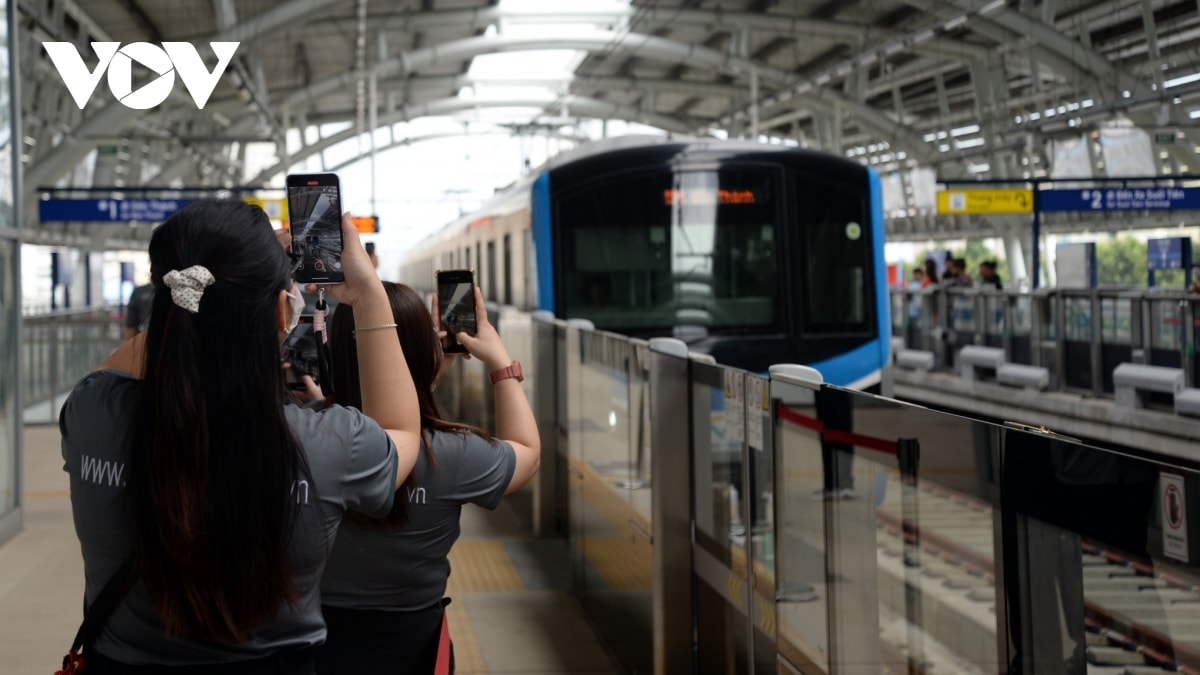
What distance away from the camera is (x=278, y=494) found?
6.88 feet

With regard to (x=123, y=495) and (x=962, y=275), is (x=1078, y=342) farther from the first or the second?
(x=123, y=495)

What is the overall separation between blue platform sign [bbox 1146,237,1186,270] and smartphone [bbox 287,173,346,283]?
60.9 feet

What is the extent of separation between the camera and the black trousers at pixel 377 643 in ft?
9.75

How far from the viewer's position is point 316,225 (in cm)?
258

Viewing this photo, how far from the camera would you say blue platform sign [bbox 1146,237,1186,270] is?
19.5m

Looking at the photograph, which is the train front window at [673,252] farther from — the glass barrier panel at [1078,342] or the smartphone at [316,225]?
the smartphone at [316,225]

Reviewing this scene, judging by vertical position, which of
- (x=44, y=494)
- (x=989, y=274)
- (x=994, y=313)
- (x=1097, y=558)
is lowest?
(x=44, y=494)

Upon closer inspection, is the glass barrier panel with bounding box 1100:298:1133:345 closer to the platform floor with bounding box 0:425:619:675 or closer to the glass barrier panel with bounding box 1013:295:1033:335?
the glass barrier panel with bounding box 1013:295:1033:335

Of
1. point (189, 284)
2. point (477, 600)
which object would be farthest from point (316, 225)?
point (477, 600)

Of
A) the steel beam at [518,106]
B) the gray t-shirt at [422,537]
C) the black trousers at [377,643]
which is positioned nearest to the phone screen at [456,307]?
the gray t-shirt at [422,537]

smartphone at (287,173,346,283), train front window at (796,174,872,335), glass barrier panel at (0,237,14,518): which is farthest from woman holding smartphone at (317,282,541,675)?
train front window at (796,174,872,335)

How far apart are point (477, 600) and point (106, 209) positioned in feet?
53.5

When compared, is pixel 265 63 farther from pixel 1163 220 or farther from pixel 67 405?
pixel 67 405

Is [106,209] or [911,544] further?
[106,209]
